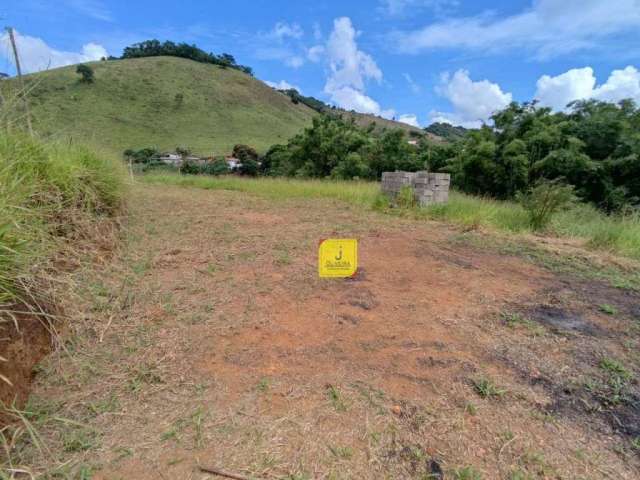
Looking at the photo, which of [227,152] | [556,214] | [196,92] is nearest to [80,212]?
[556,214]

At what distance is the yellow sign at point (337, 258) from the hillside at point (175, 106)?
90.0ft

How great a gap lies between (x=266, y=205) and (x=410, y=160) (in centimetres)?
729

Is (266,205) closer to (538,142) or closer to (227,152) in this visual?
(538,142)

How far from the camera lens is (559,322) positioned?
2.17m

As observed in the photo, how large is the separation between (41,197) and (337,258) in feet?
7.16

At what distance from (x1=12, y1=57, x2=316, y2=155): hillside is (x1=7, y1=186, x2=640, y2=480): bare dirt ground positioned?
27.4 m

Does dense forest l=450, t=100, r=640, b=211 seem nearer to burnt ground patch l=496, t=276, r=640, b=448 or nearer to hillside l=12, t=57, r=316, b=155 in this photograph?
burnt ground patch l=496, t=276, r=640, b=448

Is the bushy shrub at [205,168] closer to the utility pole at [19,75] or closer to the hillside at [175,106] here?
the hillside at [175,106]

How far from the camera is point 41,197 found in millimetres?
2383

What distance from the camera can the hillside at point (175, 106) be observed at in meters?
30.2

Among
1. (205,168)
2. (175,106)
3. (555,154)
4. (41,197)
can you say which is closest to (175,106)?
(175,106)

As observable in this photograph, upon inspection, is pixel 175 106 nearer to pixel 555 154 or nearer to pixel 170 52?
pixel 170 52

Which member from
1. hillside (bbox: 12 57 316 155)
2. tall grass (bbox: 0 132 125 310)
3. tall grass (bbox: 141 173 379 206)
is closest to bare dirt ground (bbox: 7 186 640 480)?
tall grass (bbox: 0 132 125 310)

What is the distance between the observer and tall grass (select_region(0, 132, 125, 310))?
129 centimetres
